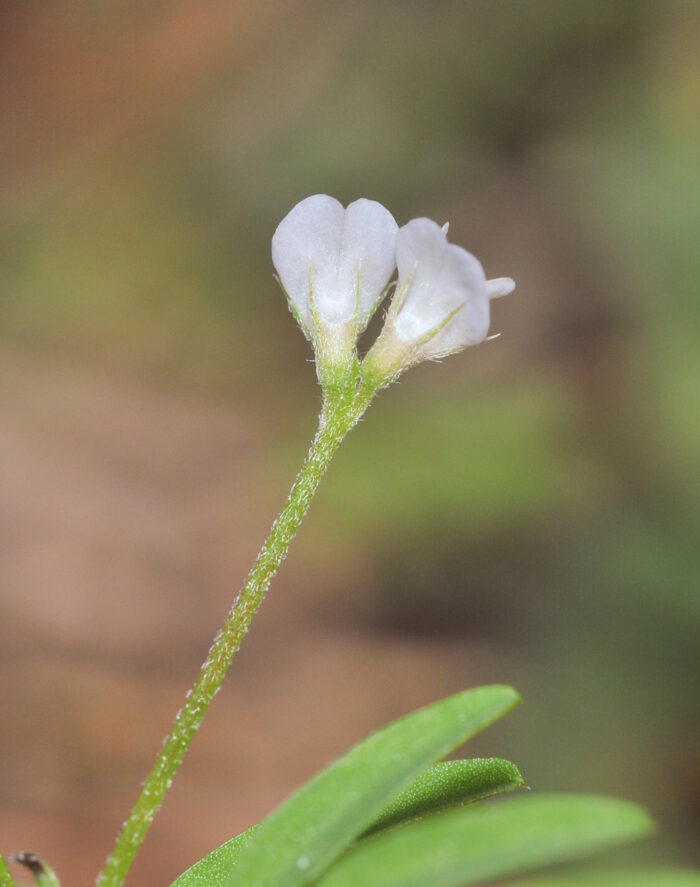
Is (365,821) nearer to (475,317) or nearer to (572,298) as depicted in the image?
(475,317)

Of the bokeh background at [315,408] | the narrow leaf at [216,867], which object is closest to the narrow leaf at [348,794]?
the narrow leaf at [216,867]

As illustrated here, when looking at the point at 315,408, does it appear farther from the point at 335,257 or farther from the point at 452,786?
the point at 452,786

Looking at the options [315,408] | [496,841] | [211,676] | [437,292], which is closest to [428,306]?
[437,292]

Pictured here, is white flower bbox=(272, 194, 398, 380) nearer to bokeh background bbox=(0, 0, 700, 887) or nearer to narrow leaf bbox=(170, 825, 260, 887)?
narrow leaf bbox=(170, 825, 260, 887)

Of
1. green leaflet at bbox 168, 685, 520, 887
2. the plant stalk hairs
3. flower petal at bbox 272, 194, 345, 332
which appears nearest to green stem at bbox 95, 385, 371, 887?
Result: the plant stalk hairs

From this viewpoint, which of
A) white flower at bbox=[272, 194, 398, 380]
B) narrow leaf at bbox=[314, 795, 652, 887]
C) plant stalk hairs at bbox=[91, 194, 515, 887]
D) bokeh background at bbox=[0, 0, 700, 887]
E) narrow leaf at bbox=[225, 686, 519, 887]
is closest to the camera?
narrow leaf at bbox=[314, 795, 652, 887]

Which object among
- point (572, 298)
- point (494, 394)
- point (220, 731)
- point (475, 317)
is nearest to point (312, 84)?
point (572, 298)
